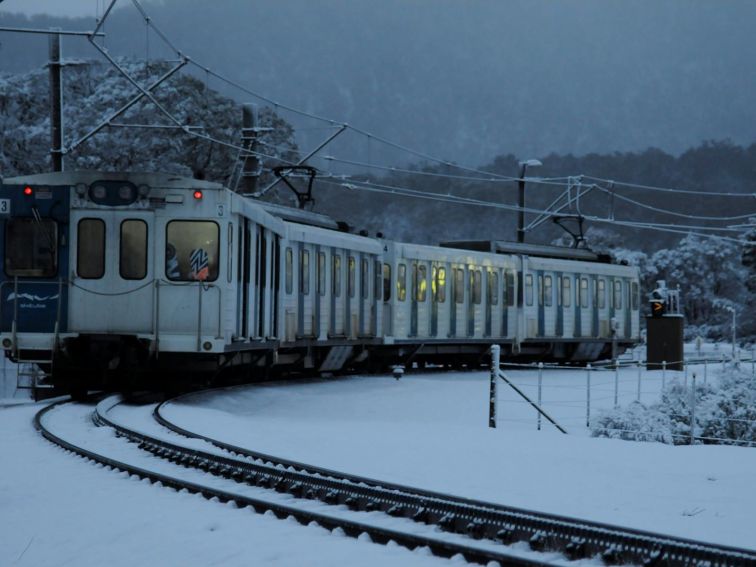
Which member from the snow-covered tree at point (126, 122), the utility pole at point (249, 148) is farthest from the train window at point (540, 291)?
the snow-covered tree at point (126, 122)

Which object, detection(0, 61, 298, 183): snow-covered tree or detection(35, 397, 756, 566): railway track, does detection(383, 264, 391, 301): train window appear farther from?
detection(35, 397, 756, 566): railway track

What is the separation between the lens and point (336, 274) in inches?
1062

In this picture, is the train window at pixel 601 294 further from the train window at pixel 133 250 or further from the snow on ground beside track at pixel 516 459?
the train window at pixel 133 250

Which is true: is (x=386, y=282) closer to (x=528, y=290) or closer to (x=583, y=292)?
(x=528, y=290)

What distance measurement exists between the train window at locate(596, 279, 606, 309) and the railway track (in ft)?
96.9

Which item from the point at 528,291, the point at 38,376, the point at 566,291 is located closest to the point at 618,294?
the point at 566,291

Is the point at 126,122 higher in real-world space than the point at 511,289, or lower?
higher

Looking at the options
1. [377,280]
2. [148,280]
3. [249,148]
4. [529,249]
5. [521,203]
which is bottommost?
[148,280]

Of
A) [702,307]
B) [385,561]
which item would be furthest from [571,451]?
[702,307]

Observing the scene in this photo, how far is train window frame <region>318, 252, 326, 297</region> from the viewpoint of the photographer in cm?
2589

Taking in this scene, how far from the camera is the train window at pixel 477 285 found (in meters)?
34.7

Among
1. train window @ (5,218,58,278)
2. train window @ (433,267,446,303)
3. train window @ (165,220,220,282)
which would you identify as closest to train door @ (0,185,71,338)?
train window @ (5,218,58,278)

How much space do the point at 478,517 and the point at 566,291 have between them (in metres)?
30.5

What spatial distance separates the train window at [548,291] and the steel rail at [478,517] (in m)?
26.5
